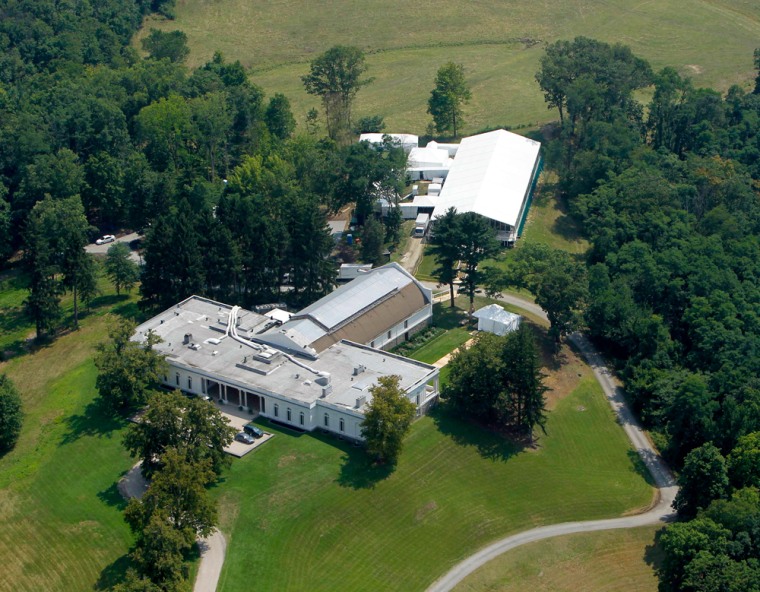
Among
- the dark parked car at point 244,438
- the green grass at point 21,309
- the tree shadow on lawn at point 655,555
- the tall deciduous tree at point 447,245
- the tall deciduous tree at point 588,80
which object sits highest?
the tall deciduous tree at point 588,80

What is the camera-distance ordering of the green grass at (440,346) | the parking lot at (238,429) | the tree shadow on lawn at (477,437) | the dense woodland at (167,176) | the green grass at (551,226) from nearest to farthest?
1. the parking lot at (238,429)
2. the tree shadow on lawn at (477,437)
3. the green grass at (440,346)
4. the dense woodland at (167,176)
5. the green grass at (551,226)

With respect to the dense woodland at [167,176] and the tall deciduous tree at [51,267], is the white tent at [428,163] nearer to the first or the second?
the dense woodland at [167,176]

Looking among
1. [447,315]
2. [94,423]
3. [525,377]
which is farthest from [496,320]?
[94,423]

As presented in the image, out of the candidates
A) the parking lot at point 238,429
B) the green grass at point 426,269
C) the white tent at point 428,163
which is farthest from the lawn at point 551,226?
the parking lot at point 238,429

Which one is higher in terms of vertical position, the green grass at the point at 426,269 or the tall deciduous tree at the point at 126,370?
the tall deciduous tree at the point at 126,370

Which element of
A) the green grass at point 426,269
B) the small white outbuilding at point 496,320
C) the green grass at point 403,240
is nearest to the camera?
the small white outbuilding at point 496,320

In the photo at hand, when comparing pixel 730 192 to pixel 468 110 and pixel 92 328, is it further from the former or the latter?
pixel 92 328

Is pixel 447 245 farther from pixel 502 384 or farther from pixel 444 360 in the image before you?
pixel 502 384

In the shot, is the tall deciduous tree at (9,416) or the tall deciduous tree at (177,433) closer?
the tall deciduous tree at (177,433)
